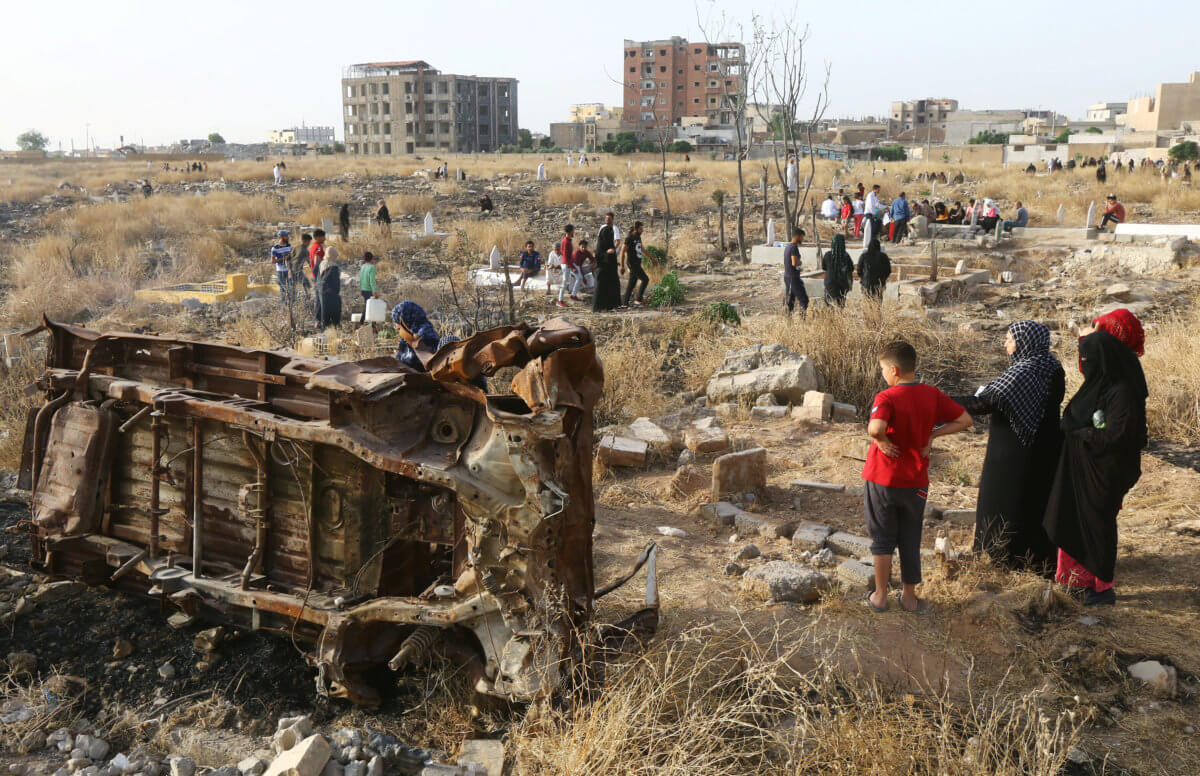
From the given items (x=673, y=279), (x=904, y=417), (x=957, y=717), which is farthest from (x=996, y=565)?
(x=673, y=279)

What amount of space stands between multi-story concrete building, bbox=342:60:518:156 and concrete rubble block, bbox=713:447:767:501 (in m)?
90.8

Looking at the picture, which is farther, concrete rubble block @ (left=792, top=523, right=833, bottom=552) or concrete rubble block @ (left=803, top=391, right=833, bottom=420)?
concrete rubble block @ (left=803, top=391, right=833, bottom=420)

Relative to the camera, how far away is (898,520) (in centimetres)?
516

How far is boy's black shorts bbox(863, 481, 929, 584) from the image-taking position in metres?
5.08

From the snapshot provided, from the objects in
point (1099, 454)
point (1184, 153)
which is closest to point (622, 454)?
point (1099, 454)

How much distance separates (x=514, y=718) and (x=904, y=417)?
2619 mm

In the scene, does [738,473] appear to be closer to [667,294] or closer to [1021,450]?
[1021,450]

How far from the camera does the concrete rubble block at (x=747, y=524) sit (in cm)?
672

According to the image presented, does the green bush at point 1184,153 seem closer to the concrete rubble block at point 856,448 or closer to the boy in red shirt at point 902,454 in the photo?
the concrete rubble block at point 856,448

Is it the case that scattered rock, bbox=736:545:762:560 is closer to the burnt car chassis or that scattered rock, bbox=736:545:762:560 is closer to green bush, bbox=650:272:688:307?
the burnt car chassis

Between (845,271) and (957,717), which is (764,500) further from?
(845,271)

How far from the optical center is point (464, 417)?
4422mm

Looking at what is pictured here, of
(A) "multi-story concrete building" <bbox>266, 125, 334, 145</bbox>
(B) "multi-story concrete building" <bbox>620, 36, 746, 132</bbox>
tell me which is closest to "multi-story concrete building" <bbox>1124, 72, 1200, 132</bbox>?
(B) "multi-story concrete building" <bbox>620, 36, 746, 132</bbox>

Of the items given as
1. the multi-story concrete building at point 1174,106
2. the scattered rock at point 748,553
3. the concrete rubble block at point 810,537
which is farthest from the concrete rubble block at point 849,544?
the multi-story concrete building at point 1174,106
